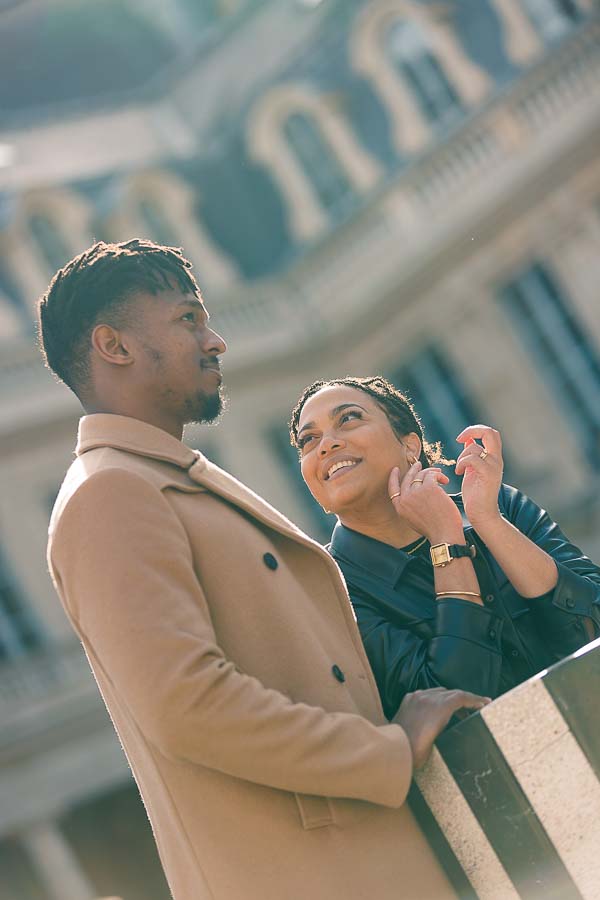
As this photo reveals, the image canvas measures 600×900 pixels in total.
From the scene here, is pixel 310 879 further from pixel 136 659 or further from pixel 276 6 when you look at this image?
pixel 276 6

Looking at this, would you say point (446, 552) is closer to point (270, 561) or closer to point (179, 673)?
point (270, 561)

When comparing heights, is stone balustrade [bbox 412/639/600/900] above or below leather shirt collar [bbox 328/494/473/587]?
below

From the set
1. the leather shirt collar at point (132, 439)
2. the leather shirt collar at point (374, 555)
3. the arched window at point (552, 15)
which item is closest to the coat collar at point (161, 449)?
the leather shirt collar at point (132, 439)

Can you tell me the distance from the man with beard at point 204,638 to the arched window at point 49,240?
51.5 feet

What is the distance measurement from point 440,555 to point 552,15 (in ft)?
45.5

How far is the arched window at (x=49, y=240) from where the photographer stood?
1842 centimetres

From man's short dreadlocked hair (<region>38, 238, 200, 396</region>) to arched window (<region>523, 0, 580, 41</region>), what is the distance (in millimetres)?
13560

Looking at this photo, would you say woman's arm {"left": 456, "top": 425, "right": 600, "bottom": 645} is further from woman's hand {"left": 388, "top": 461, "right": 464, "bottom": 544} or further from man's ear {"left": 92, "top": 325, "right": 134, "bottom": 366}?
man's ear {"left": 92, "top": 325, "right": 134, "bottom": 366}

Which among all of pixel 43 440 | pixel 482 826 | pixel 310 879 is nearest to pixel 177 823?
pixel 310 879

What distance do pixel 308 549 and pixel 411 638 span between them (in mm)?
342

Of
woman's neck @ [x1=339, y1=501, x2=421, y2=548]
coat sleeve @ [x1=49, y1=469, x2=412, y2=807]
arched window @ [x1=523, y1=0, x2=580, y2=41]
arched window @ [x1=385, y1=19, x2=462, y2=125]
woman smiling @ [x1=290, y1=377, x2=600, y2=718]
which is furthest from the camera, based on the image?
arched window @ [x1=385, y1=19, x2=462, y2=125]

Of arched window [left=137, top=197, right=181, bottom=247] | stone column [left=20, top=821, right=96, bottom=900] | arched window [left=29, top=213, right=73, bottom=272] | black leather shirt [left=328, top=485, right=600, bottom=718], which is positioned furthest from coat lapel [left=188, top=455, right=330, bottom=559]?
arched window [left=137, top=197, right=181, bottom=247]

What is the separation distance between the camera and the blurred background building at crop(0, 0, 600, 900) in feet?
52.6

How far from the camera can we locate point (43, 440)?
17.2 m
